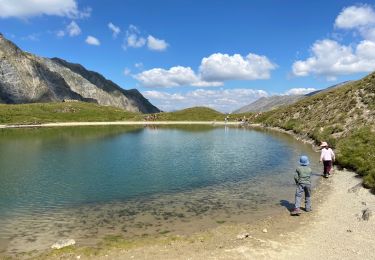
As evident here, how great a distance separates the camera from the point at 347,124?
6438 centimetres

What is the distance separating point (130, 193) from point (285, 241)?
651 inches

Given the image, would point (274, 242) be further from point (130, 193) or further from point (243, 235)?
point (130, 193)

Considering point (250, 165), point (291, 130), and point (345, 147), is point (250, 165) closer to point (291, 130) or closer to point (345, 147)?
point (345, 147)

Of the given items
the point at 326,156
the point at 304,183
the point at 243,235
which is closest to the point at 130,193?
the point at 243,235

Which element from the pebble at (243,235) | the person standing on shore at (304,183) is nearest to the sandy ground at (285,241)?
the pebble at (243,235)

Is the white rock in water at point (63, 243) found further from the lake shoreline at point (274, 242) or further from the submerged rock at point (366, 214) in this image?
the submerged rock at point (366, 214)

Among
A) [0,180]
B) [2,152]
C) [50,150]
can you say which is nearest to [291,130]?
[50,150]

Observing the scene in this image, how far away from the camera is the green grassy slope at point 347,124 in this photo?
39250 millimetres

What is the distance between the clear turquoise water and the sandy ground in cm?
271

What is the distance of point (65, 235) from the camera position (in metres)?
22.2

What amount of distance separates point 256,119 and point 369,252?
525ft

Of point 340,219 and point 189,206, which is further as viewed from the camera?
point 189,206

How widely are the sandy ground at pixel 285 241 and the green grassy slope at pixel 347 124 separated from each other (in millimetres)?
7906

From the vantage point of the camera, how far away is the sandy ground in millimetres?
17984
